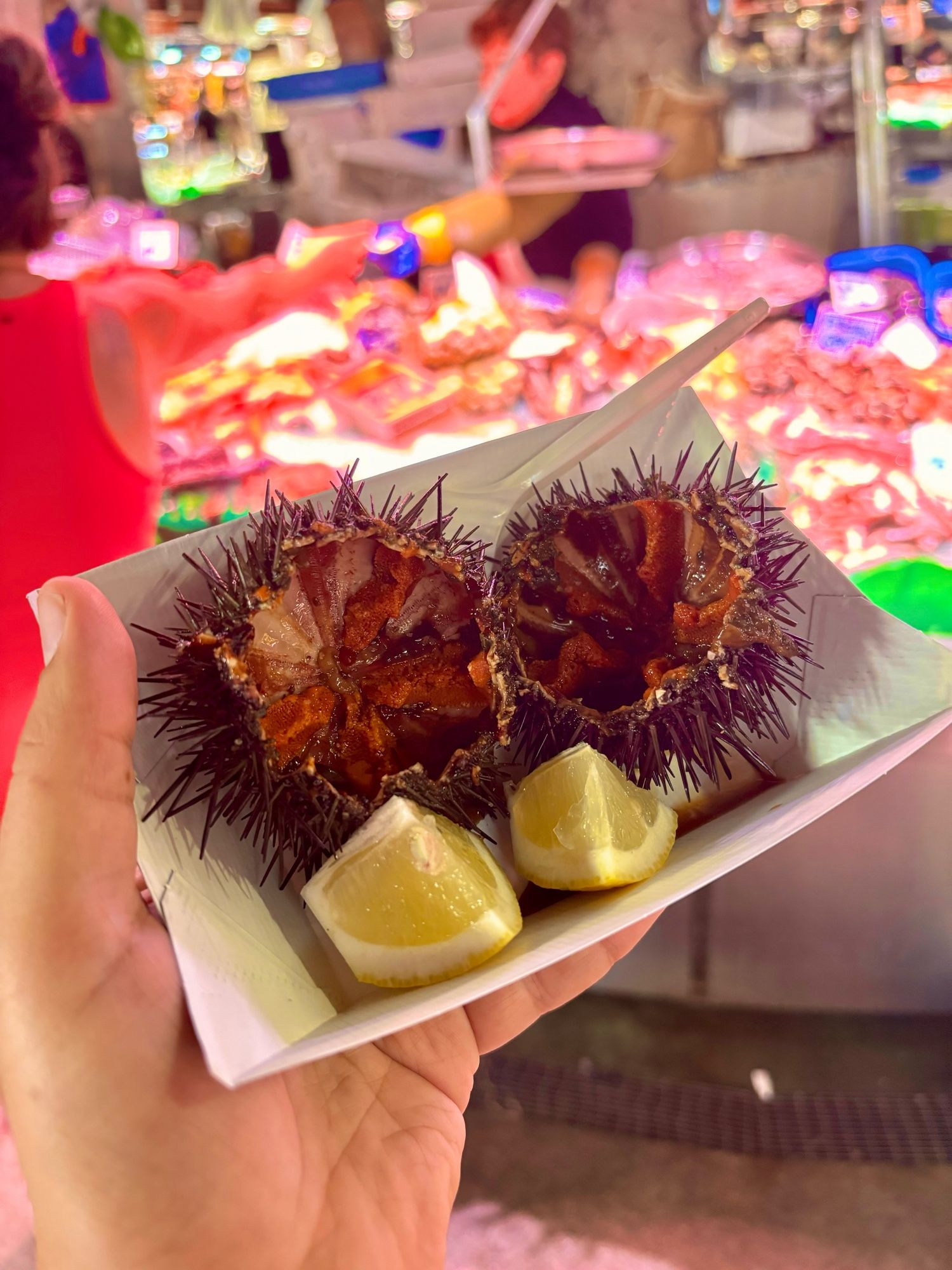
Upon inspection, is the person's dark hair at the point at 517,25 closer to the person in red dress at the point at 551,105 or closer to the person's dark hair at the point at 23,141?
the person in red dress at the point at 551,105

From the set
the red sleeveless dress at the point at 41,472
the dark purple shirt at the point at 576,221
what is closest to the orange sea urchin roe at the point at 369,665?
the red sleeveless dress at the point at 41,472

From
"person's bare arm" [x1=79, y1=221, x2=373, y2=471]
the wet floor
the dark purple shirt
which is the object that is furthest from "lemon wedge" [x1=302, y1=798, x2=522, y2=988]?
the dark purple shirt

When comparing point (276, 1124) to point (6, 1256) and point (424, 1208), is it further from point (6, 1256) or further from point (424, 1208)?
point (6, 1256)

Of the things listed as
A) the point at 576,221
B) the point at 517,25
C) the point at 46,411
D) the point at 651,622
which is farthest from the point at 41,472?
the point at 517,25

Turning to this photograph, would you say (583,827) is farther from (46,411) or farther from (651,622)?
(46,411)

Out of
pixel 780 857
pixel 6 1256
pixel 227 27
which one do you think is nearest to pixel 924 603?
pixel 780 857

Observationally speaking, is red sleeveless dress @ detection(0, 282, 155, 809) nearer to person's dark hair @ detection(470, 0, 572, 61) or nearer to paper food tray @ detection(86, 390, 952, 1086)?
paper food tray @ detection(86, 390, 952, 1086)

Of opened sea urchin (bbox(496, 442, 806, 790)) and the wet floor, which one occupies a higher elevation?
opened sea urchin (bbox(496, 442, 806, 790))
